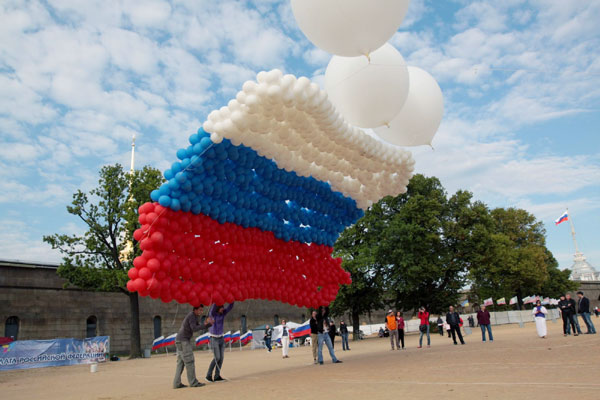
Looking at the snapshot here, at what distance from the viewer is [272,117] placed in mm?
8883

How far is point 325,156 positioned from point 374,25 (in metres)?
4.18

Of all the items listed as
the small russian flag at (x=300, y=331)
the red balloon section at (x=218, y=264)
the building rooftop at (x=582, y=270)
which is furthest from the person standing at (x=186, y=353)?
the building rooftop at (x=582, y=270)

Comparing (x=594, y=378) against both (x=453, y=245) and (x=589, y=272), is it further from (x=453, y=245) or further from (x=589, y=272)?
(x=589, y=272)

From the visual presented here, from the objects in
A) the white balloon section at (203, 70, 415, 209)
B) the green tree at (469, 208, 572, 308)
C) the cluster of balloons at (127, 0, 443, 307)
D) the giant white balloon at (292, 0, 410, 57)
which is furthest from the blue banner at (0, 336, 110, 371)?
the green tree at (469, 208, 572, 308)

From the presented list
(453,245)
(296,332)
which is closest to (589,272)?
(453,245)

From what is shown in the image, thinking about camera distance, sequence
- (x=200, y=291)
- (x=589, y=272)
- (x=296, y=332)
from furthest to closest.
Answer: (x=589, y=272) → (x=296, y=332) → (x=200, y=291)

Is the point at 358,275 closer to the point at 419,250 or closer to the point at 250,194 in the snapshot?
the point at 419,250

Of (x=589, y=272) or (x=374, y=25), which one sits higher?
(x=374, y=25)

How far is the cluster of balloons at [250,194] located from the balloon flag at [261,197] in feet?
0.08

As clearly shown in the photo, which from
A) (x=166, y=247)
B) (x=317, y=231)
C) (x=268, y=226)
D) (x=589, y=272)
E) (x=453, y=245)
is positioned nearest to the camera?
(x=166, y=247)

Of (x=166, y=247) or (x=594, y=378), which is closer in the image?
(x=594, y=378)

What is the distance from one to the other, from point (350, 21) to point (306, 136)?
3.25 meters

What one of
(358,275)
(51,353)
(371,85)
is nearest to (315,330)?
(371,85)

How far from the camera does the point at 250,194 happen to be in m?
10.8
